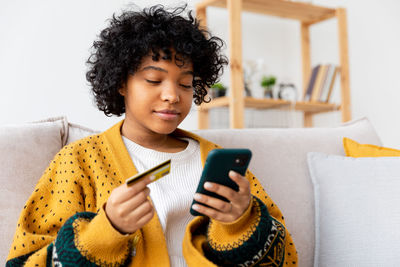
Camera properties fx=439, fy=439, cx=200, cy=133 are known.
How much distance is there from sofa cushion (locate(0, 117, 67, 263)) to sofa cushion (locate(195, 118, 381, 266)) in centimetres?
45

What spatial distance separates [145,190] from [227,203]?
0.50ft

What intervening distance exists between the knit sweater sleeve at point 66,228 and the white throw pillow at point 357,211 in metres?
0.65

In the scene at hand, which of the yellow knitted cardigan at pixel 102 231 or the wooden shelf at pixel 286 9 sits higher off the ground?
the wooden shelf at pixel 286 9

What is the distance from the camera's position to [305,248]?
4.32ft

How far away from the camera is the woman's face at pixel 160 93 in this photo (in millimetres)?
A: 964

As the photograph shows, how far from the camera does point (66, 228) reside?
78cm

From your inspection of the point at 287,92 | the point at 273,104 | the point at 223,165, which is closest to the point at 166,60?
the point at 223,165

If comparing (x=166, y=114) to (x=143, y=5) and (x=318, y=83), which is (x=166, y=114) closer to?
(x=143, y=5)

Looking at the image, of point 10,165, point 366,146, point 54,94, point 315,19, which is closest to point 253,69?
point 315,19

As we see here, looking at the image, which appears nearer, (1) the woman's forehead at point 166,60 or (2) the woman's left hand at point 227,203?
(2) the woman's left hand at point 227,203

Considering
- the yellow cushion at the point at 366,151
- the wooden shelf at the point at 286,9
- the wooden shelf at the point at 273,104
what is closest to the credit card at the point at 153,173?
the yellow cushion at the point at 366,151

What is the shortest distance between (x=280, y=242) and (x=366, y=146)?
2.21 ft

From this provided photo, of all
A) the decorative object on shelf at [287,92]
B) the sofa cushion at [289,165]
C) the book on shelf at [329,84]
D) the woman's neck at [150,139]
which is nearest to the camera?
the woman's neck at [150,139]

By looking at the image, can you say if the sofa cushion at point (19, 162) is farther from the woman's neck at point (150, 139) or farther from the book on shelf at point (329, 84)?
the book on shelf at point (329, 84)
